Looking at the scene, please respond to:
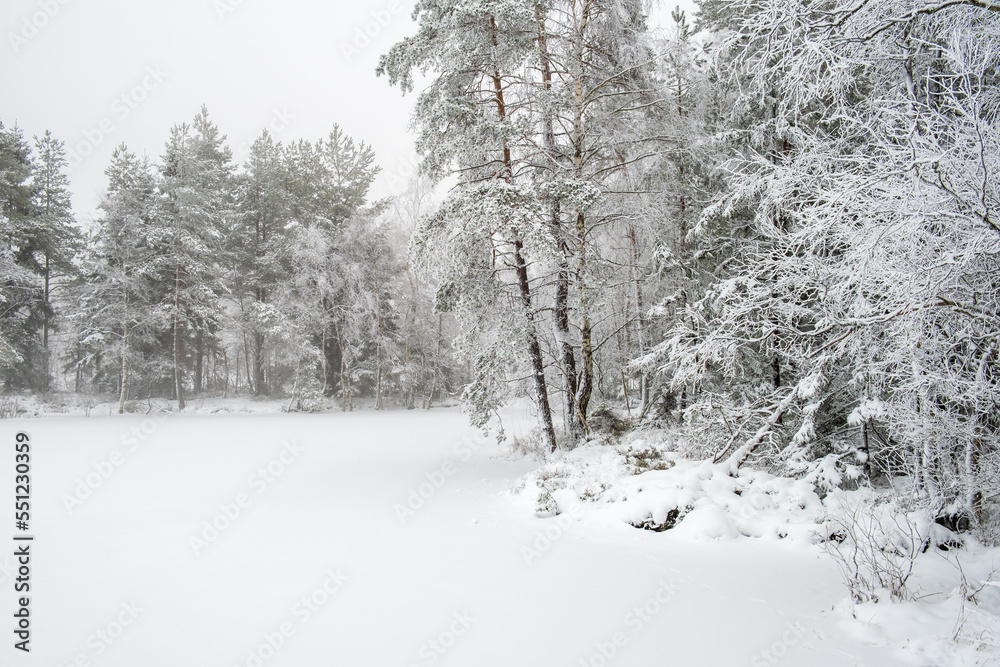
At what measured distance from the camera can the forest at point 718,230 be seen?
386 cm

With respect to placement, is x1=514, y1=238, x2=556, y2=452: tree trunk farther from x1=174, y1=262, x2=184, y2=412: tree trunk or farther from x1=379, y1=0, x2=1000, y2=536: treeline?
x1=174, y1=262, x2=184, y2=412: tree trunk

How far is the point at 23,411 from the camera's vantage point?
2044 centimetres

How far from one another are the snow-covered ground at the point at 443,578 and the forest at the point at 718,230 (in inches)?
63.9

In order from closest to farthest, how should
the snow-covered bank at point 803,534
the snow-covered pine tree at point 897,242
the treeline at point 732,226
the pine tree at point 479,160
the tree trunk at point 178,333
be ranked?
1. the snow-covered bank at point 803,534
2. the snow-covered pine tree at point 897,242
3. the treeline at point 732,226
4. the pine tree at point 479,160
5. the tree trunk at point 178,333

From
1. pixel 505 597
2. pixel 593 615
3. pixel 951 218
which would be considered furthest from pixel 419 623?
pixel 951 218

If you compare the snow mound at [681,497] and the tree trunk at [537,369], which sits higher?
the tree trunk at [537,369]

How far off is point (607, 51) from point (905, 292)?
27.3 feet

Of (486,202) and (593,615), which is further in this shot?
(486,202)

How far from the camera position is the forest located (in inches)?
152

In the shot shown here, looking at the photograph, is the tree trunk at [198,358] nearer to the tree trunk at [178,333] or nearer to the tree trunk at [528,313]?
the tree trunk at [178,333]

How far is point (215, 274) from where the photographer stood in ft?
83.7

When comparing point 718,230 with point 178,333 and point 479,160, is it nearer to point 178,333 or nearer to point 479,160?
point 479,160

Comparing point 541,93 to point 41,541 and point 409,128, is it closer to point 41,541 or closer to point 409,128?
point 409,128

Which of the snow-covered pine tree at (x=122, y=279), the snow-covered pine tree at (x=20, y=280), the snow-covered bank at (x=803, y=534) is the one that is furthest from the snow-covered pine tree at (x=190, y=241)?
the snow-covered bank at (x=803, y=534)
